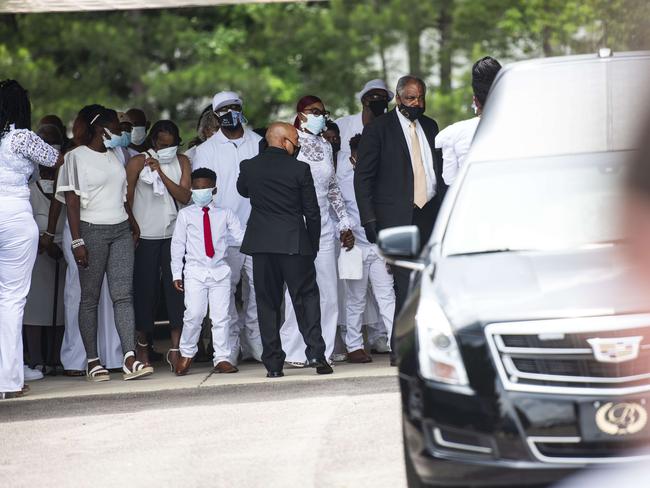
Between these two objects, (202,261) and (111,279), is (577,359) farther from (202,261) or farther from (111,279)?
(111,279)

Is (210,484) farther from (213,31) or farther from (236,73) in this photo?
(213,31)

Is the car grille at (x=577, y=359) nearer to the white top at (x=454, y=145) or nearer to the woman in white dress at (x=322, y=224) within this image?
the white top at (x=454, y=145)

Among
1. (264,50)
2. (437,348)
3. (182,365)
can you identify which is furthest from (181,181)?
(264,50)

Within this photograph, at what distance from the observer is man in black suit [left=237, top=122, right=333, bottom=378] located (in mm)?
11648

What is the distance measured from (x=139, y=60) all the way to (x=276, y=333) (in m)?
28.6

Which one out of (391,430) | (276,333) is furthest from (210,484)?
(276,333)

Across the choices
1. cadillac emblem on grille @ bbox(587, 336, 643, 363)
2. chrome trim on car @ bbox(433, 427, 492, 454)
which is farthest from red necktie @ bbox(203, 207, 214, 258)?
cadillac emblem on grille @ bbox(587, 336, 643, 363)

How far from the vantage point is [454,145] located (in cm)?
1143

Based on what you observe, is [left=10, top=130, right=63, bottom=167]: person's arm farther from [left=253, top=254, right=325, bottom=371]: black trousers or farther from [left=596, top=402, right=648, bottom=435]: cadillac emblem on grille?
[left=596, top=402, right=648, bottom=435]: cadillac emblem on grille

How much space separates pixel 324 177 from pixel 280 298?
1058 millimetres

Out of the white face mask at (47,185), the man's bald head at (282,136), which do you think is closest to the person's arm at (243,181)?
the man's bald head at (282,136)

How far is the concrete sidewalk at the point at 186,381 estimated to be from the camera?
38.2 feet

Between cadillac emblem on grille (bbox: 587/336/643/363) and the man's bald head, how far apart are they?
5.88 meters

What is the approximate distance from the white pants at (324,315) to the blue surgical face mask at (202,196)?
1021mm
